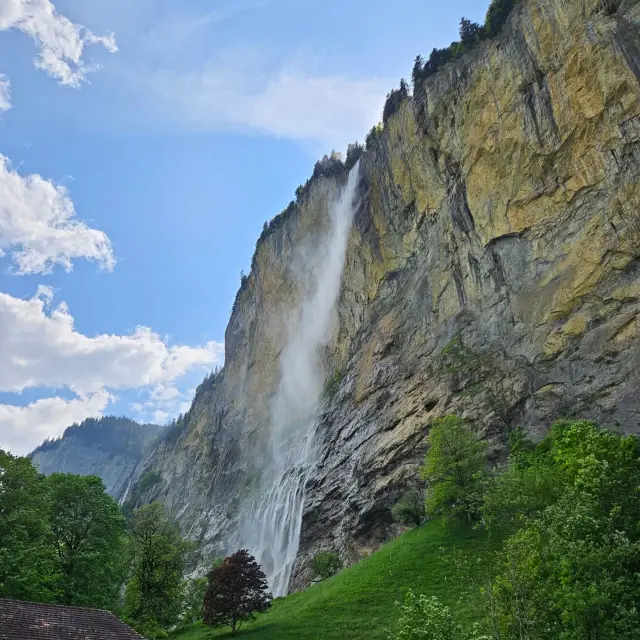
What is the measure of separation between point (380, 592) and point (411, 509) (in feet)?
40.1

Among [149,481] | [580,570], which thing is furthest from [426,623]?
[149,481]

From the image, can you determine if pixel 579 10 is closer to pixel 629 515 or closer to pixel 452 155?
pixel 452 155

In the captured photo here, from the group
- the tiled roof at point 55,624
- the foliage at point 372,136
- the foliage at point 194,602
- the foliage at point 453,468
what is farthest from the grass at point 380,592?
the foliage at point 372,136

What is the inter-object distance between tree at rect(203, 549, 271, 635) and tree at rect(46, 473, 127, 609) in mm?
6095

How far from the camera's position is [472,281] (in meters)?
49.8

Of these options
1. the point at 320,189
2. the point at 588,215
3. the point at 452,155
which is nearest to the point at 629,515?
the point at 588,215

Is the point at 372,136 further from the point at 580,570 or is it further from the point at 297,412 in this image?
the point at 580,570

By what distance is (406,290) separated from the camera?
61.8m

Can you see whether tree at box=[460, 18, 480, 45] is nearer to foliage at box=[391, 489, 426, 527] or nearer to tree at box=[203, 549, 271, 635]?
foliage at box=[391, 489, 426, 527]

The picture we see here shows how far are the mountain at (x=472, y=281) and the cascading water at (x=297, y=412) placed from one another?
47 centimetres

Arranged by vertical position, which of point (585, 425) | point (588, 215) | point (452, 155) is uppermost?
point (452, 155)

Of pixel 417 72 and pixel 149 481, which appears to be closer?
pixel 417 72

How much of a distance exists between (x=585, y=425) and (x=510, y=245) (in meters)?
20.9

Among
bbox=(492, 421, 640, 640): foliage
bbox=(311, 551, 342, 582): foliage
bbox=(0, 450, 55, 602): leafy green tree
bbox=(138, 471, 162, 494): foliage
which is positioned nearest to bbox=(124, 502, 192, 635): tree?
bbox=(0, 450, 55, 602): leafy green tree
